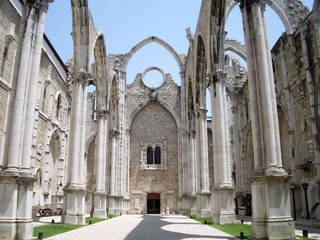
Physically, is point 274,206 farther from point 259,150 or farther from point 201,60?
point 201,60

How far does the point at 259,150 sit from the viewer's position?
8.47 metres

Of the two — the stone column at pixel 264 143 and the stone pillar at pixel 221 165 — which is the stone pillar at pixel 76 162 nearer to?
the stone pillar at pixel 221 165

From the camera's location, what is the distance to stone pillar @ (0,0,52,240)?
7.73 metres

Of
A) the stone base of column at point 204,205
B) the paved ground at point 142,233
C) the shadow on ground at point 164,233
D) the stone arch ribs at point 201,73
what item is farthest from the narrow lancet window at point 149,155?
the paved ground at point 142,233

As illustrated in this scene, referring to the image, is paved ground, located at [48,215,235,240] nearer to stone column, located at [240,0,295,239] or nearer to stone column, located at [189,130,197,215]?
stone column, located at [240,0,295,239]

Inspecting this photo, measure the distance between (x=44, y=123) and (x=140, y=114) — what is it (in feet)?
33.3

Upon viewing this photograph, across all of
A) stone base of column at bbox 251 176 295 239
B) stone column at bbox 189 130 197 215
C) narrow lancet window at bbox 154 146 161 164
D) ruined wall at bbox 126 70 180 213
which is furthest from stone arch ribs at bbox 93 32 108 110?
stone base of column at bbox 251 176 295 239

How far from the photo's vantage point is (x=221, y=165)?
13414 millimetres

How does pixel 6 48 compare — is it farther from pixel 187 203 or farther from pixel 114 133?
pixel 187 203

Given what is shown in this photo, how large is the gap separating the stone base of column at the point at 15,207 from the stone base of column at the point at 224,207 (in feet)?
24.8

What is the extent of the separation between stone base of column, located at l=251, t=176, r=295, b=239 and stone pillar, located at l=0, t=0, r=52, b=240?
225 inches

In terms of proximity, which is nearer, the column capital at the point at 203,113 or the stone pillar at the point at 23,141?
the stone pillar at the point at 23,141

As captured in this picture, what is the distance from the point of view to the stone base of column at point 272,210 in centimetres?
762

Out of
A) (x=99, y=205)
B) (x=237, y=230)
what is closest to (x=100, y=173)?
(x=99, y=205)
